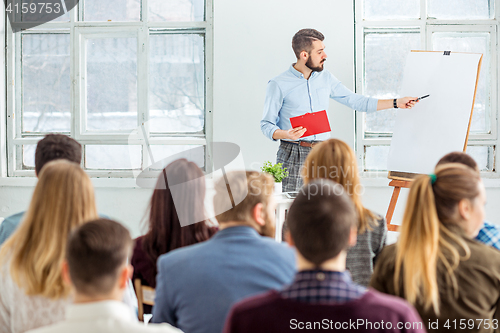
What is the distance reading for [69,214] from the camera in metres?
1.31

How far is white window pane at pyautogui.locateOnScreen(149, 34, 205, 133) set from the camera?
427 centimetres

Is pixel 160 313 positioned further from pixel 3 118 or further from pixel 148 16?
pixel 3 118

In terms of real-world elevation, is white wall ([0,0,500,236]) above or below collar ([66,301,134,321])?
above

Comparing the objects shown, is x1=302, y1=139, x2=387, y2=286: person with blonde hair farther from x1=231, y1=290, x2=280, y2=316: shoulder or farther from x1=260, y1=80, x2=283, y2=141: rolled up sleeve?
x1=260, y1=80, x2=283, y2=141: rolled up sleeve

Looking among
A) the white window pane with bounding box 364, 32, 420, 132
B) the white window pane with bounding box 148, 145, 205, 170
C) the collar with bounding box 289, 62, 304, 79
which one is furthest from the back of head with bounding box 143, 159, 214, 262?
the white window pane with bounding box 364, 32, 420, 132

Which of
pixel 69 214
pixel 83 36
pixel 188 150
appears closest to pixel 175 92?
pixel 188 150

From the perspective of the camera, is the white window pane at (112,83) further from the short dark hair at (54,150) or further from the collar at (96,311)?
the collar at (96,311)

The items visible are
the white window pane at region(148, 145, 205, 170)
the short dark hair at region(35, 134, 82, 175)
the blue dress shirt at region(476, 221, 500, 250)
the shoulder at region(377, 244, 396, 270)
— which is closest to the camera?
the shoulder at region(377, 244, 396, 270)

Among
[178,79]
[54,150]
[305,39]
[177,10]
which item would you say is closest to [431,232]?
[54,150]

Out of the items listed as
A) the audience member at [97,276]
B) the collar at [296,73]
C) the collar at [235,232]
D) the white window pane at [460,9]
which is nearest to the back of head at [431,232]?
the collar at [235,232]

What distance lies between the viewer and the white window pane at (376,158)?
413cm

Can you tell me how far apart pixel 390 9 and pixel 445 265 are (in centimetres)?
336

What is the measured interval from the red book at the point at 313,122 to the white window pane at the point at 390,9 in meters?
1.43

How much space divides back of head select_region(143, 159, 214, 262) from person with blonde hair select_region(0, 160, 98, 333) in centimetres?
30
